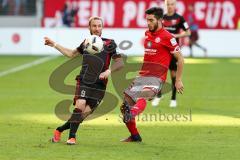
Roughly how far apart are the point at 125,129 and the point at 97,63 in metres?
2.25

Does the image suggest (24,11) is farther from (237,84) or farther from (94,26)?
(94,26)

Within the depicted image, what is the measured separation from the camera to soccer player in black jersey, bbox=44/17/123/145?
37.3ft

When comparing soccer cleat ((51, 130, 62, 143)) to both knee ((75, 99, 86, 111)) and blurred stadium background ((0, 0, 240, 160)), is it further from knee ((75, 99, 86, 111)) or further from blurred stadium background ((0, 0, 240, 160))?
knee ((75, 99, 86, 111))

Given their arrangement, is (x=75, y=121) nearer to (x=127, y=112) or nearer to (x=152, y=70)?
(x=127, y=112)

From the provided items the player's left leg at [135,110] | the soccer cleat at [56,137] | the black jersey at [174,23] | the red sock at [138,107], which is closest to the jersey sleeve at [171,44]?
the player's left leg at [135,110]

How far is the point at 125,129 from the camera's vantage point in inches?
533

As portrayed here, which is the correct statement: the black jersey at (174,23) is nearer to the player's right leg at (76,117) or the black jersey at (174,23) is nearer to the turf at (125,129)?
the turf at (125,129)

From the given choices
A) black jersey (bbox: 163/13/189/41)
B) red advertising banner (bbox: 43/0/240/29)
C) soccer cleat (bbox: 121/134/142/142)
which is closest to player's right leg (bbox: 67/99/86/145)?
soccer cleat (bbox: 121/134/142/142)

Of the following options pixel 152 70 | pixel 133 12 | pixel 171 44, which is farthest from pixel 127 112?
pixel 133 12

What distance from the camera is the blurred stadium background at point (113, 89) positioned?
11156 mm

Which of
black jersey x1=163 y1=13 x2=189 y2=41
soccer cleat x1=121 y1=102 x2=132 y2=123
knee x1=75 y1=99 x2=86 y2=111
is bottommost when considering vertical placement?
soccer cleat x1=121 y1=102 x2=132 y2=123

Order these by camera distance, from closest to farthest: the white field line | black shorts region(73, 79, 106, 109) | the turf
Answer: the turf, black shorts region(73, 79, 106, 109), the white field line

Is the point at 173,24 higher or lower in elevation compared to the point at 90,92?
higher

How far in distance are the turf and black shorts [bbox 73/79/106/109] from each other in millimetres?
647
